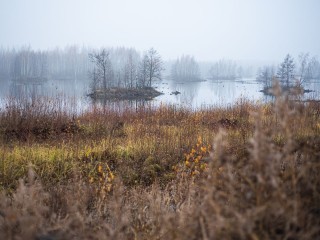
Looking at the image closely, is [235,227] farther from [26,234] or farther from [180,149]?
[180,149]

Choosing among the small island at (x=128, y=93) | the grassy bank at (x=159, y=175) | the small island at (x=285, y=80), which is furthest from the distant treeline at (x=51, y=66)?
the grassy bank at (x=159, y=175)

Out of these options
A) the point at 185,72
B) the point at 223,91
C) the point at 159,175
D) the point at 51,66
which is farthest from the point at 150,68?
the point at 51,66

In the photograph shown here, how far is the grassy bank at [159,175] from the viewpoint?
1899 millimetres

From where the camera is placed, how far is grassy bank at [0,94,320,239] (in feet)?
6.23

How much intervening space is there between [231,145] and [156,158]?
1.95m

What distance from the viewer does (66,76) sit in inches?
4331

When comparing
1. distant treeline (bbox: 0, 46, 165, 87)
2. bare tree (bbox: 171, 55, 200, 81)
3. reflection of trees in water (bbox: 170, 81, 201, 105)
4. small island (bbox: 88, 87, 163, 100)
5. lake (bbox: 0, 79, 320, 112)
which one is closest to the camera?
lake (bbox: 0, 79, 320, 112)

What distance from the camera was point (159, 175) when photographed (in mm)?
6789

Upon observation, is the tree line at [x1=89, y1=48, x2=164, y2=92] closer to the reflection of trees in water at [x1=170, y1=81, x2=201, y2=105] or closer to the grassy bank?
the reflection of trees in water at [x1=170, y1=81, x2=201, y2=105]

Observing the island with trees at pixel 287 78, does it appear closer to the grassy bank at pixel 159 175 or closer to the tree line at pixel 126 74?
the grassy bank at pixel 159 175

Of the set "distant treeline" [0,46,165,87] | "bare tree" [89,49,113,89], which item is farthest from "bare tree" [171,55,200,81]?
"bare tree" [89,49,113,89]

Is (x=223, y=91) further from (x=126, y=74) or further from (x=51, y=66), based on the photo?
(x=51, y=66)

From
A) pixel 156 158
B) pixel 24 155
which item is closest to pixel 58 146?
pixel 24 155

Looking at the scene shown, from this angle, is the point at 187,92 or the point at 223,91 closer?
the point at 187,92
